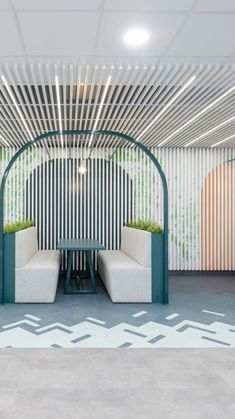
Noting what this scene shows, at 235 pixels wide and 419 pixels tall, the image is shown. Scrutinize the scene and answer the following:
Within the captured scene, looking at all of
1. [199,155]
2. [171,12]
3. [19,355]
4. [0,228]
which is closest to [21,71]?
[171,12]

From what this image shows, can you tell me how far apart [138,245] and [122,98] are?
2.56 m

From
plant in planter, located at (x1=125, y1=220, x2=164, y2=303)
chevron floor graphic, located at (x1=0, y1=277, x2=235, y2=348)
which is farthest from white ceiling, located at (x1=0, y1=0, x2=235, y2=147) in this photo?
chevron floor graphic, located at (x1=0, y1=277, x2=235, y2=348)

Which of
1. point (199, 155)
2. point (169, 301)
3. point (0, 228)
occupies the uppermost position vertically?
point (199, 155)

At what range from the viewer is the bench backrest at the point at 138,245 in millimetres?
5902

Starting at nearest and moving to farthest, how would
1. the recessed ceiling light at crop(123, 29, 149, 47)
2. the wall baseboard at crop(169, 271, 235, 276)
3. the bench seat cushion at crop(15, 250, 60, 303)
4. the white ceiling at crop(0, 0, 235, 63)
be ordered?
the white ceiling at crop(0, 0, 235, 63), the recessed ceiling light at crop(123, 29, 149, 47), the bench seat cushion at crop(15, 250, 60, 303), the wall baseboard at crop(169, 271, 235, 276)

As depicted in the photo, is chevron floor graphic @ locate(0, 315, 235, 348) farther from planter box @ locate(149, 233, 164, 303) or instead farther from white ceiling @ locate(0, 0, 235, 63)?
white ceiling @ locate(0, 0, 235, 63)

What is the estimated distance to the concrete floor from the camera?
247 centimetres

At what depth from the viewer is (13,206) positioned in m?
8.59

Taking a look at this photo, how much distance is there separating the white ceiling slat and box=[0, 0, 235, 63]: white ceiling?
0.83 ft

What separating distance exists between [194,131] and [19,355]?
17.3ft

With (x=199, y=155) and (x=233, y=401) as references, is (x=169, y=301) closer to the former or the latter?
(x=233, y=401)

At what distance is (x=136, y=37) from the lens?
365 centimetres

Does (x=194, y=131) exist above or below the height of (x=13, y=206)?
above

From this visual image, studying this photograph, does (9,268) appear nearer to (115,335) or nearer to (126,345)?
(115,335)
